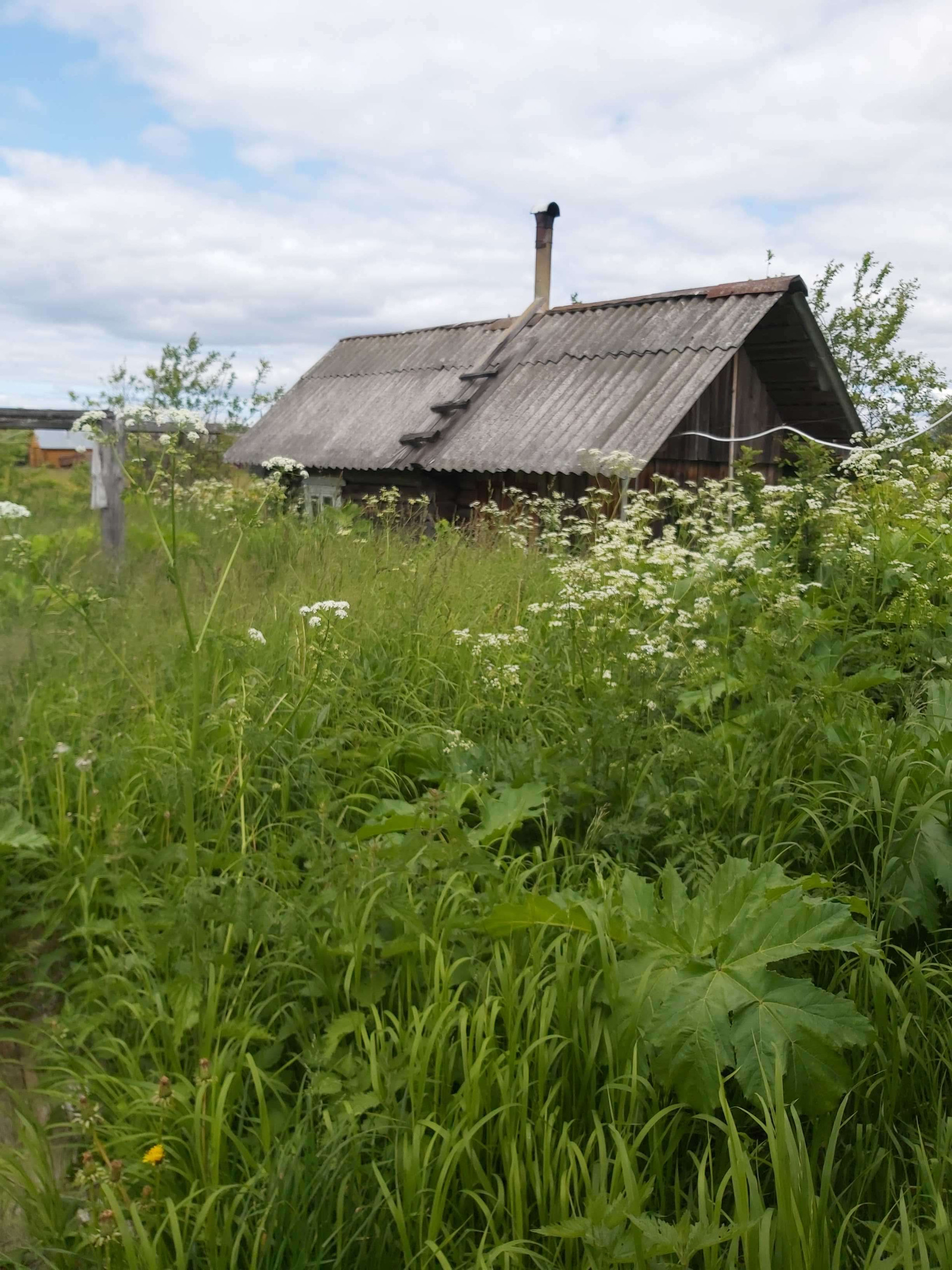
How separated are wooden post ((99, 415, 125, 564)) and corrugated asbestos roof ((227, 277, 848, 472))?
4.85 meters

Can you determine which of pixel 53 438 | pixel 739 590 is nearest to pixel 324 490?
pixel 53 438

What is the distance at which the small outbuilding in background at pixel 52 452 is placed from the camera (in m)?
11.8

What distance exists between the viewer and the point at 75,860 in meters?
3.22

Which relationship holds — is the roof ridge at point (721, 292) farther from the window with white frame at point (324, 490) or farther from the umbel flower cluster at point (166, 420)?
the umbel flower cluster at point (166, 420)

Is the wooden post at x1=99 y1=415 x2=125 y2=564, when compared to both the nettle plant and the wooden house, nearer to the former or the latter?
the wooden house

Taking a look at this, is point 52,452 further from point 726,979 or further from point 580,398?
point 726,979

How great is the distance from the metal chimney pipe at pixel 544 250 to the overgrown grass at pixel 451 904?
35.9 ft

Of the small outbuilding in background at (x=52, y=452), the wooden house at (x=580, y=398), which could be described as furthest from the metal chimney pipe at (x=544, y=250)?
the small outbuilding in background at (x=52, y=452)

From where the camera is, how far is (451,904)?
281cm

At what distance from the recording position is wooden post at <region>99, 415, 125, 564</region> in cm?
788

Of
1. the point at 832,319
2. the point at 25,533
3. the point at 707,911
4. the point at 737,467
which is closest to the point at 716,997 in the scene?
the point at 707,911

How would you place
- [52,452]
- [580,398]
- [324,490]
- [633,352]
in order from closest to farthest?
[580,398], [633,352], [324,490], [52,452]

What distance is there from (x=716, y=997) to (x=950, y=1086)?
33.6 inches

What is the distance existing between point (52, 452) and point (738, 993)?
1993 cm
